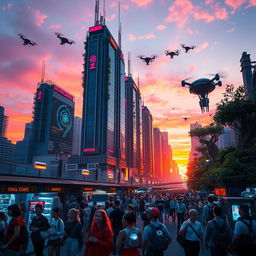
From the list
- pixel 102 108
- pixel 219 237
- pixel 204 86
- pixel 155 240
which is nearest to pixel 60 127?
pixel 102 108

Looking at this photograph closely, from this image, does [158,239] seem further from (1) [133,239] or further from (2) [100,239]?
(2) [100,239]

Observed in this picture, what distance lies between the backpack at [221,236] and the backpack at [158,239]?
4.93 feet

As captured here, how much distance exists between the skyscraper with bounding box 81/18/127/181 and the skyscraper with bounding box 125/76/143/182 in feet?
94.8

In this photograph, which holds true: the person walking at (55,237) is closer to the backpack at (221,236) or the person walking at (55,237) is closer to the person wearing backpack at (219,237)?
the person wearing backpack at (219,237)

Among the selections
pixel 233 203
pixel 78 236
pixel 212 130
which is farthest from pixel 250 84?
pixel 78 236

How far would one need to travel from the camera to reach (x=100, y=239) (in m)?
4.19

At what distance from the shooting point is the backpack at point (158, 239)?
4826 mm

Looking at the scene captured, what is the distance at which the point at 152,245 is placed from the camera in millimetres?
4852

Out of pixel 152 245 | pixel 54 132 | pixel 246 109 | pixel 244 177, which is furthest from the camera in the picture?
pixel 54 132

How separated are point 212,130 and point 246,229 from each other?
33.9 metres

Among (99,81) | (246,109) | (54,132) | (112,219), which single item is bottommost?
(112,219)

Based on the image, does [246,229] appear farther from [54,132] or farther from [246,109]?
[54,132]

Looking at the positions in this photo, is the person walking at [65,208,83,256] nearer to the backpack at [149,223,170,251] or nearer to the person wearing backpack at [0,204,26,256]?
the person wearing backpack at [0,204,26,256]

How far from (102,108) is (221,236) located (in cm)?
11708
